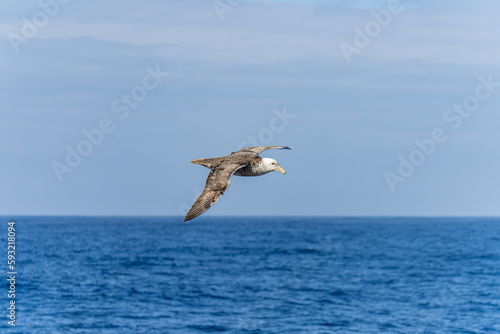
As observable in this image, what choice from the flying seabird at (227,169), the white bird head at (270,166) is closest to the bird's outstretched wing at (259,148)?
the flying seabird at (227,169)

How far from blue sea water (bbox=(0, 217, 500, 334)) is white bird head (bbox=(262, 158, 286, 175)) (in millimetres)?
53902

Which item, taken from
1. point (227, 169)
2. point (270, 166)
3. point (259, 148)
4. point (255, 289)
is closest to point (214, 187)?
point (227, 169)

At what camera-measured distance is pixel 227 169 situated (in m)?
17.9

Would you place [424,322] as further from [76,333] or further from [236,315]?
[76,333]

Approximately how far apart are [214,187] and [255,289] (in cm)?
8280

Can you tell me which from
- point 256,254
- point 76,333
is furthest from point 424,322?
point 256,254

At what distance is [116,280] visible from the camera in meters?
107

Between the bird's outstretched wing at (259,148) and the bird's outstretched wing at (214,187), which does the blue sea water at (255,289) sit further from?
the bird's outstretched wing at (214,187)

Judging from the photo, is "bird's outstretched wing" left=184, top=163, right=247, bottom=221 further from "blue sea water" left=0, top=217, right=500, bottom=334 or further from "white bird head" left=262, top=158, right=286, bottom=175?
"blue sea water" left=0, top=217, right=500, bottom=334

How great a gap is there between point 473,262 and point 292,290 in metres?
49.5

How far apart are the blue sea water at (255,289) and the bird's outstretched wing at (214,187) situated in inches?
2188

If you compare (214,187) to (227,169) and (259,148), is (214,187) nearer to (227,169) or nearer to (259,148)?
(227,169)

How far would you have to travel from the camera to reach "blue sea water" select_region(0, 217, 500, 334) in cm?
7544

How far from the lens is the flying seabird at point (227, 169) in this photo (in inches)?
652
